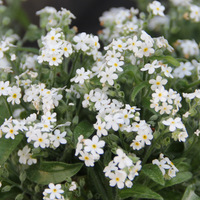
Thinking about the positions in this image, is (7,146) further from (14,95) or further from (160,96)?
(160,96)

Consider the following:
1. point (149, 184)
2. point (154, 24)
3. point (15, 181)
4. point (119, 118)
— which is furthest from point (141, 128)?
point (154, 24)

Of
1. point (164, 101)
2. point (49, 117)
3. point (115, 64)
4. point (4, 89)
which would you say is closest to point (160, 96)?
point (164, 101)

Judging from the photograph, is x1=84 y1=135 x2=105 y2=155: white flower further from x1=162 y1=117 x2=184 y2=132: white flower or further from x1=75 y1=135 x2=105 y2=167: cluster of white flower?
x1=162 y1=117 x2=184 y2=132: white flower

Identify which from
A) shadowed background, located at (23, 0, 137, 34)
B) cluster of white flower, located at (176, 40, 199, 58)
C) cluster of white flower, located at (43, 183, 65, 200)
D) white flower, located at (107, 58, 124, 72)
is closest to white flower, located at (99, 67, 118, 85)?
white flower, located at (107, 58, 124, 72)

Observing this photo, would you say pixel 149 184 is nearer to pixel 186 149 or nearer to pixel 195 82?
pixel 186 149

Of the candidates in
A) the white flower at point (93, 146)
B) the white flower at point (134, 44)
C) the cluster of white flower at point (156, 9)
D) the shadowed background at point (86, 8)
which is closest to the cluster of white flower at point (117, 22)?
the cluster of white flower at point (156, 9)
